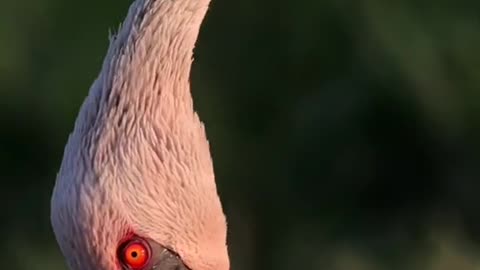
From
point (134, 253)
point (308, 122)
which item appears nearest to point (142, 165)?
point (134, 253)

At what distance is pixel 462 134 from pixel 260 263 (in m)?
0.89

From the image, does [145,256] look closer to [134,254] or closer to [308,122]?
[134,254]

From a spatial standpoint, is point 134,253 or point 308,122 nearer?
point 134,253

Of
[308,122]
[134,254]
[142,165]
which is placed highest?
[308,122]

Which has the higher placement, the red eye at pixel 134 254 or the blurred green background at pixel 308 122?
the blurred green background at pixel 308 122

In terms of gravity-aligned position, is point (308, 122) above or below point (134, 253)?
above

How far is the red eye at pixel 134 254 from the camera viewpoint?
186cm

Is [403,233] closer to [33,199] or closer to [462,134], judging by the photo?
[462,134]

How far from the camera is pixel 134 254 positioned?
186 cm

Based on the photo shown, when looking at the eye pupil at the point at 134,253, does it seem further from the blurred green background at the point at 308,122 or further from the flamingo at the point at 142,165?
the blurred green background at the point at 308,122

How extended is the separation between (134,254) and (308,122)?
2.68m

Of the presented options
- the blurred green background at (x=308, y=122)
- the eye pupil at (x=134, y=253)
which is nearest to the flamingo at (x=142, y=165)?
the eye pupil at (x=134, y=253)

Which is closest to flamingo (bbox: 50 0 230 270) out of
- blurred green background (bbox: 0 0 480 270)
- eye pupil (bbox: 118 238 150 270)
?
eye pupil (bbox: 118 238 150 270)

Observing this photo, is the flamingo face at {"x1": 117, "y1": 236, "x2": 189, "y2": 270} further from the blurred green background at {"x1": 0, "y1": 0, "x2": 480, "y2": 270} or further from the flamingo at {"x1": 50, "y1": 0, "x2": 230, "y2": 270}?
the blurred green background at {"x1": 0, "y1": 0, "x2": 480, "y2": 270}
